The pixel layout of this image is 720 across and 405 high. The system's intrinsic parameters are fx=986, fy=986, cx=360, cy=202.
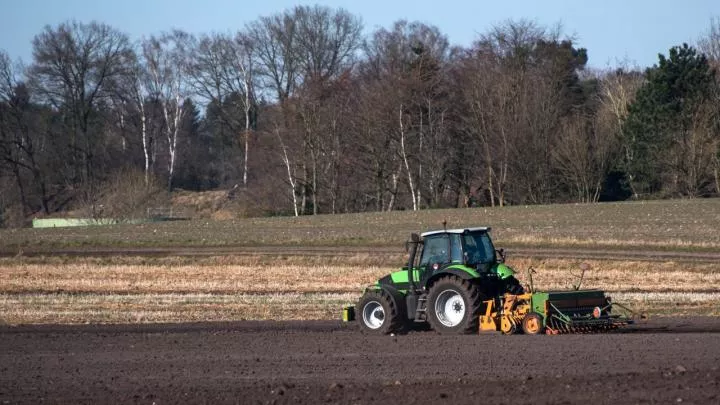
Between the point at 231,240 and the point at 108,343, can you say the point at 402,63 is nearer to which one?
the point at 231,240

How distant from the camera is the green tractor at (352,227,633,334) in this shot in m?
15.5

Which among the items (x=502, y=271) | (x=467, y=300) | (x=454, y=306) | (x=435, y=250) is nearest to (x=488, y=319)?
(x=467, y=300)

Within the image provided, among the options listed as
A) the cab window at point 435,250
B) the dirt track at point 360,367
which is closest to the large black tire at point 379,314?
the dirt track at point 360,367

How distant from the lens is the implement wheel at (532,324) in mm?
15445

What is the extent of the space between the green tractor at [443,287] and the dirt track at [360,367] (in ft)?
1.36

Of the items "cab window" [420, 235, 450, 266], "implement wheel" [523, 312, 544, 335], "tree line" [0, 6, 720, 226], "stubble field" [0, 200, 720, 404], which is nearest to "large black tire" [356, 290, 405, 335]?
"stubble field" [0, 200, 720, 404]

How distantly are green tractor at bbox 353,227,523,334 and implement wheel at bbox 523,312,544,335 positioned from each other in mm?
775

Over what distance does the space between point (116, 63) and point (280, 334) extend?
217 feet

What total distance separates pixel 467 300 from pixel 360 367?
3412mm

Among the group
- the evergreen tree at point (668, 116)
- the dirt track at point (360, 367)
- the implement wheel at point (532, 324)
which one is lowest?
the dirt track at point (360, 367)

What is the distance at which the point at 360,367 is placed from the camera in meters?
12.9

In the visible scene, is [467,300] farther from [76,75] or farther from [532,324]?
[76,75]

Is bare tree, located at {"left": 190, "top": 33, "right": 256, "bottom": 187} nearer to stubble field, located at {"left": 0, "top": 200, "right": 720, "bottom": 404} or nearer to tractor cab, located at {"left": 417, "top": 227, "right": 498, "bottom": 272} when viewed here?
stubble field, located at {"left": 0, "top": 200, "right": 720, "bottom": 404}

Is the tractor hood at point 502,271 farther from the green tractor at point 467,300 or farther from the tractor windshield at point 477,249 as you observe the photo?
the tractor windshield at point 477,249
